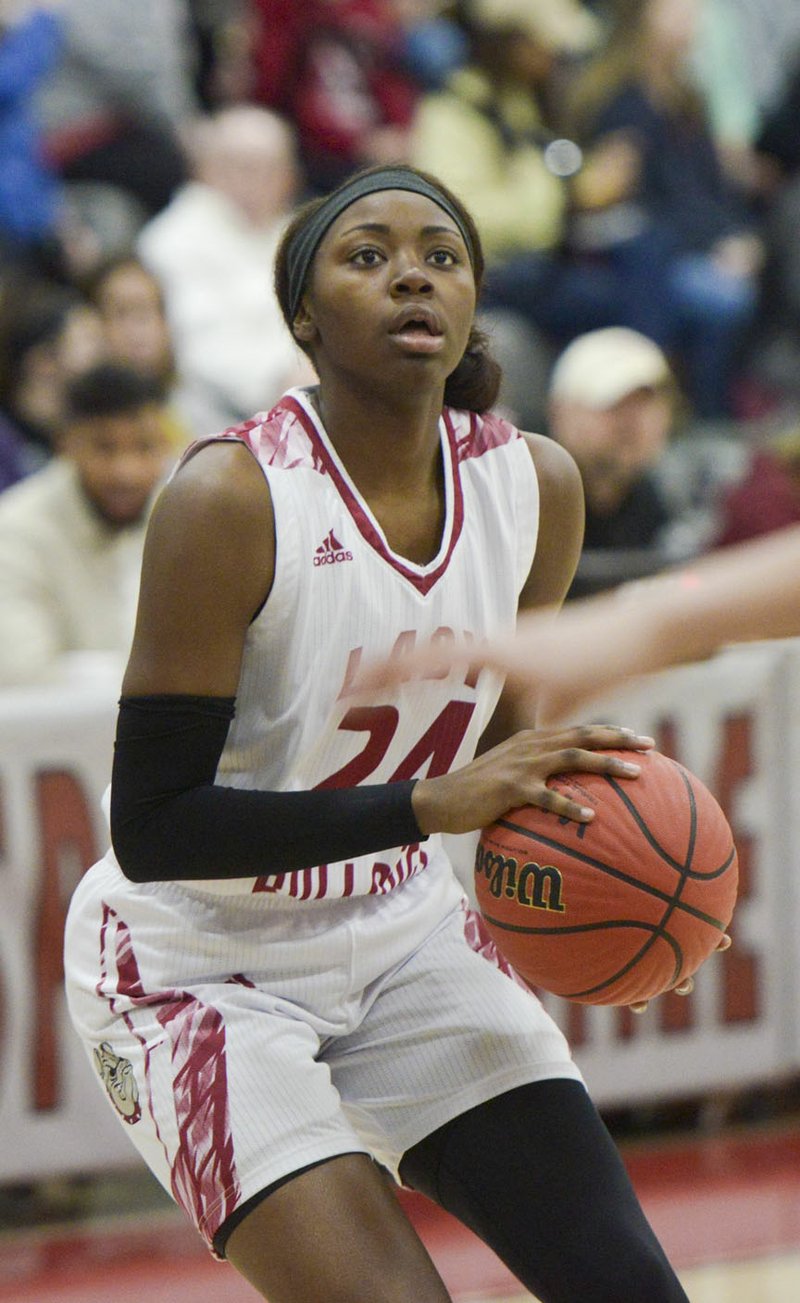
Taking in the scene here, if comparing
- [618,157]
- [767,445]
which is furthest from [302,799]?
[618,157]

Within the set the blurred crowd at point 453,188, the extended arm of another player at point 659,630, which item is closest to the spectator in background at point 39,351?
the blurred crowd at point 453,188

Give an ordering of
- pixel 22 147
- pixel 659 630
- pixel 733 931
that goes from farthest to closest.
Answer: pixel 22 147 → pixel 733 931 → pixel 659 630

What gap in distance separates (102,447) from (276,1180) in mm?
2866

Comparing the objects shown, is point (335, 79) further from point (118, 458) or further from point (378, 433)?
point (378, 433)

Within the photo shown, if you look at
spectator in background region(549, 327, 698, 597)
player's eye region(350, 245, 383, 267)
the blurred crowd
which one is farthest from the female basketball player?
spectator in background region(549, 327, 698, 597)

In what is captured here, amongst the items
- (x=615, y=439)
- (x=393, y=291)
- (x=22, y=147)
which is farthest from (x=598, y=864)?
(x=22, y=147)

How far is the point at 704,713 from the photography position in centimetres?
464

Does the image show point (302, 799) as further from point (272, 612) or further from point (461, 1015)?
point (461, 1015)

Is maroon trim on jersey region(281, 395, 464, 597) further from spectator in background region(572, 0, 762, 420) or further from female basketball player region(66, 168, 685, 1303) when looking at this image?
spectator in background region(572, 0, 762, 420)

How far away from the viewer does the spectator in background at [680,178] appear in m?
7.78

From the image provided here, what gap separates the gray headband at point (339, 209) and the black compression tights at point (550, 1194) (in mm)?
1132

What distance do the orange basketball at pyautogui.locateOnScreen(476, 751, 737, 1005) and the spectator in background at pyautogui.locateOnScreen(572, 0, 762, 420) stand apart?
5607mm

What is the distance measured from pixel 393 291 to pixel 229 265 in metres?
4.54

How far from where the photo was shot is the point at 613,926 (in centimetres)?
226
